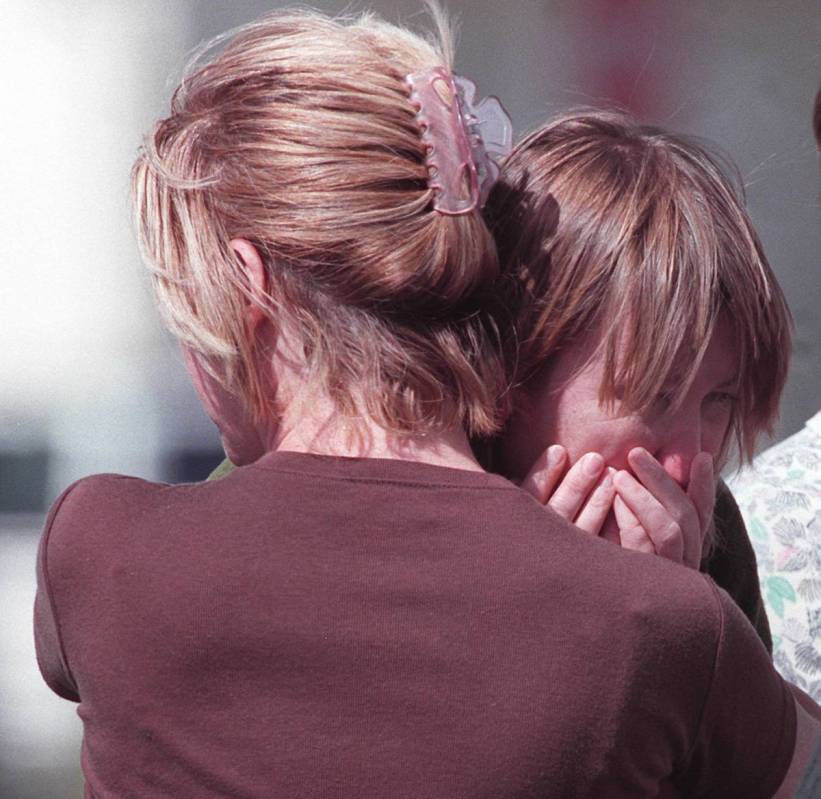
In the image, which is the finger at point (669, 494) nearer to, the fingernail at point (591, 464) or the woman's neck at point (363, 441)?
the fingernail at point (591, 464)

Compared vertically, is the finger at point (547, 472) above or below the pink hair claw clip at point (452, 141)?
below

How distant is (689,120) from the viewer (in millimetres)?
3027

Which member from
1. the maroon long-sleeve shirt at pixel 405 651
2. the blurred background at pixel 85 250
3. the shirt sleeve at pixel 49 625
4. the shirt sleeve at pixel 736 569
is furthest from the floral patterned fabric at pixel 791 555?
the blurred background at pixel 85 250

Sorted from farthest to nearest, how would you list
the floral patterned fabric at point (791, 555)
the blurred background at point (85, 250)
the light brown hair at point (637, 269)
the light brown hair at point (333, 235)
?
the blurred background at point (85, 250)
the floral patterned fabric at point (791, 555)
the light brown hair at point (637, 269)
the light brown hair at point (333, 235)

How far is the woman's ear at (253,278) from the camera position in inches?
45.3

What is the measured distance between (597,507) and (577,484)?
3cm

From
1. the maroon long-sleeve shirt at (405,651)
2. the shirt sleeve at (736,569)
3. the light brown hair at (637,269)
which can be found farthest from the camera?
the shirt sleeve at (736,569)

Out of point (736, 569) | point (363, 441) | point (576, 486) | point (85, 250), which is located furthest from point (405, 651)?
point (85, 250)

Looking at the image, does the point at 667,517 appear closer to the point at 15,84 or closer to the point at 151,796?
the point at 151,796

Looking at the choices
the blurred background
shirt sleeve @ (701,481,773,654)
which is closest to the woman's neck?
shirt sleeve @ (701,481,773,654)

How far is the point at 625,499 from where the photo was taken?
127 centimetres

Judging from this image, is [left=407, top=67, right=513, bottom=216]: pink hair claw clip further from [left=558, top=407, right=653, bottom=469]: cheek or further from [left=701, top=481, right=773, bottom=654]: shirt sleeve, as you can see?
[left=701, top=481, right=773, bottom=654]: shirt sleeve

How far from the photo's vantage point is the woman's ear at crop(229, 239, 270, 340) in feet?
3.77

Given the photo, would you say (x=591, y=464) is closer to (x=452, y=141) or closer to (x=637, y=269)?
(x=637, y=269)
